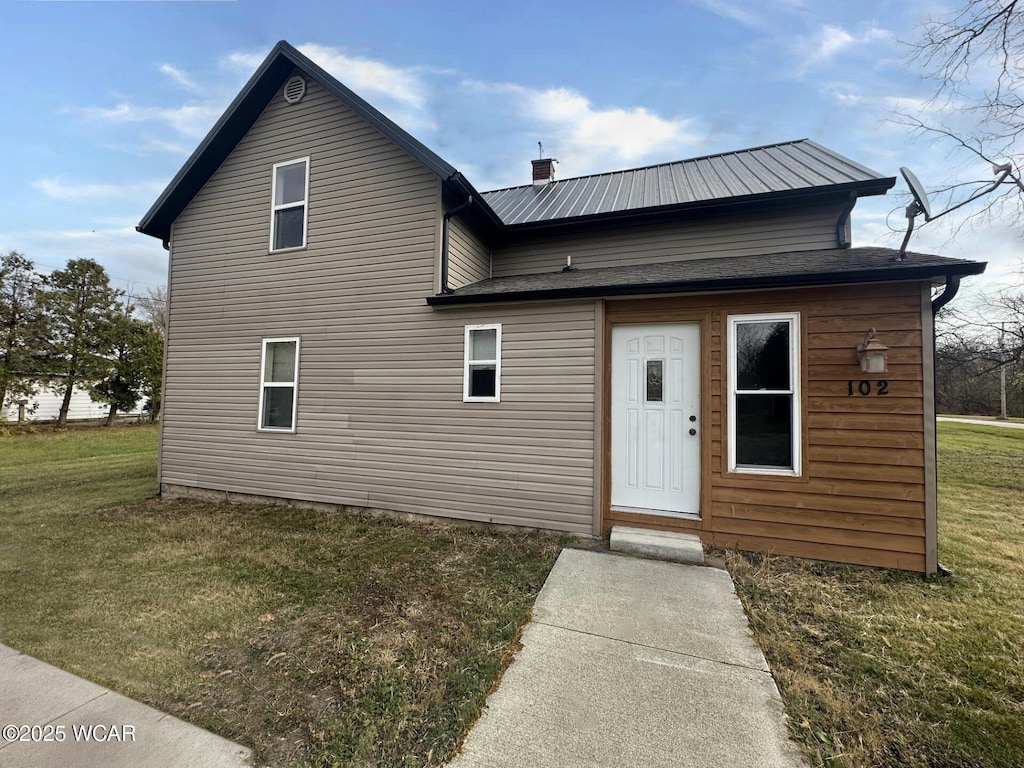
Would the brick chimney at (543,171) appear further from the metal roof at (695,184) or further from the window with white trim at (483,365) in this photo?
the window with white trim at (483,365)

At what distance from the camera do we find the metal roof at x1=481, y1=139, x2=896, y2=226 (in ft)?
17.8

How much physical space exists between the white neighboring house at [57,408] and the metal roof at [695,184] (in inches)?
790

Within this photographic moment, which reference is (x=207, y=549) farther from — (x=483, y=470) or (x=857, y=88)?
(x=857, y=88)

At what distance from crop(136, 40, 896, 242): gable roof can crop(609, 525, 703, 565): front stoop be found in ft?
14.3

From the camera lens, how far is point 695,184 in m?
6.74

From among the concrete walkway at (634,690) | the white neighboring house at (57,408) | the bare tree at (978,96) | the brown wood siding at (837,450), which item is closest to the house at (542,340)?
the brown wood siding at (837,450)

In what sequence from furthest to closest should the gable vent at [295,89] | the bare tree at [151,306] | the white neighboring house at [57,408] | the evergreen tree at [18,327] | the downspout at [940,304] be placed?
the bare tree at [151,306] < the white neighboring house at [57,408] < the evergreen tree at [18,327] < the gable vent at [295,89] < the downspout at [940,304]

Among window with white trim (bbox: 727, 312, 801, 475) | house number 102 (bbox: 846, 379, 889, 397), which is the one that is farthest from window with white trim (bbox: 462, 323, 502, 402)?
house number 102 (bbox: 846, 379, 889, 397)

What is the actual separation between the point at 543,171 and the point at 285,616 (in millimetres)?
9063

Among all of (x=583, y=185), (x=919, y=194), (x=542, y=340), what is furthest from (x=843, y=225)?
(x=583, y=185)

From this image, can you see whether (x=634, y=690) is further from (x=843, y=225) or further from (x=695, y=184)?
(x=695, y=184)

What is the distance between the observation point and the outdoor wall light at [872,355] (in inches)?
146

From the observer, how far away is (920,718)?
6.75 ft

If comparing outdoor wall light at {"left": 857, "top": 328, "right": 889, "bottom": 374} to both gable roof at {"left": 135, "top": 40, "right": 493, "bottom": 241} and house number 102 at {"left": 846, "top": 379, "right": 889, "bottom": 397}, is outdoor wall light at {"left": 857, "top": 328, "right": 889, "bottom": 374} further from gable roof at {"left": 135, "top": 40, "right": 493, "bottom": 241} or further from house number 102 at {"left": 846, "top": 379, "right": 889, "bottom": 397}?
gable roof at {"left": 135, "top": 40, "right": 493, "bottom": 241}
